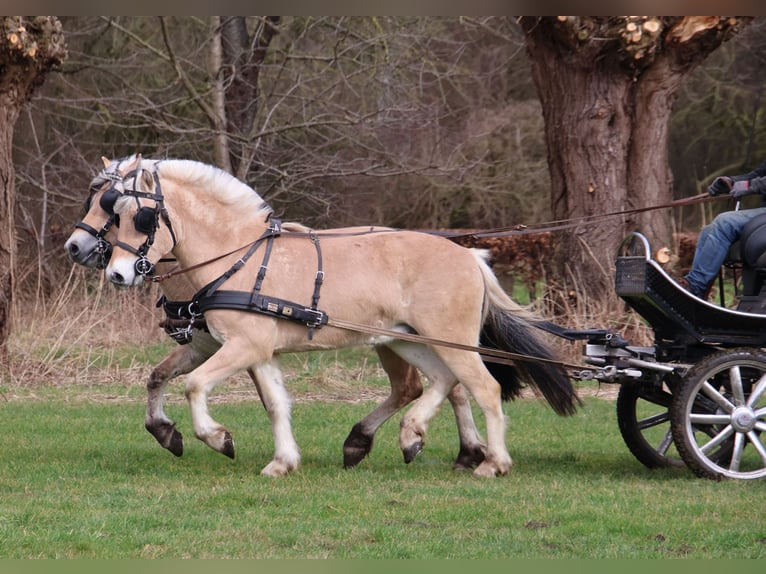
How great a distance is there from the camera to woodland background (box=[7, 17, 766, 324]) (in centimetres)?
1694

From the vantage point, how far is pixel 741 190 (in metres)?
7.06

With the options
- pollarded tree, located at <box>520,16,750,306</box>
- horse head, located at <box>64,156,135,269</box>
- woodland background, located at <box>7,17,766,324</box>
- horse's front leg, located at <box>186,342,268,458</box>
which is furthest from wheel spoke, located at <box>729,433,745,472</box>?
woodland background, located at <box>7,17,766,324</box>

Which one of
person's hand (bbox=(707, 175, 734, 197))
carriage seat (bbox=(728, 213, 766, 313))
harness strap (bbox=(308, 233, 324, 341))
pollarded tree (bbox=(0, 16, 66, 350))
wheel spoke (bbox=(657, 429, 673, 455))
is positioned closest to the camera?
carriage seat (bbox=(728, 213, 766, 313))

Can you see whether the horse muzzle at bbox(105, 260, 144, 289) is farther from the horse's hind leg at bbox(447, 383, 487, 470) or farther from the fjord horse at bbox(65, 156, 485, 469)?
the horse's hind leg at bbox(447, 383, 487, 470)

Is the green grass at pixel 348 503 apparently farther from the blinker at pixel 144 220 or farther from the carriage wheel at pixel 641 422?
the blinker at pixel 144 220

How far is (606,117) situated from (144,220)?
7.04m

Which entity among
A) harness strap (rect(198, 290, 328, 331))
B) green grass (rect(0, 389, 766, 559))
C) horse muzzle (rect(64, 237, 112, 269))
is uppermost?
horse muzzle (rect(64, 237, 112, 269))

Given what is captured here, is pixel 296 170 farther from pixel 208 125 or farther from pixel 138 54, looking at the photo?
pixel 138 54

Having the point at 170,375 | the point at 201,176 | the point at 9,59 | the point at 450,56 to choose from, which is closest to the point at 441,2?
the point at 201,176

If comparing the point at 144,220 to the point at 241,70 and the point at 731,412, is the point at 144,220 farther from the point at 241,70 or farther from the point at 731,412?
the point at 241,70

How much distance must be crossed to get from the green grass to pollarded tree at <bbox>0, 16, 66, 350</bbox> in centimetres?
306

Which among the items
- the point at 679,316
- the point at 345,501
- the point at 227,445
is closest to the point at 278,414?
the point at 227,445

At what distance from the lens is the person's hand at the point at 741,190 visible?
705 cm

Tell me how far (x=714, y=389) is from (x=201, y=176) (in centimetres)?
362
